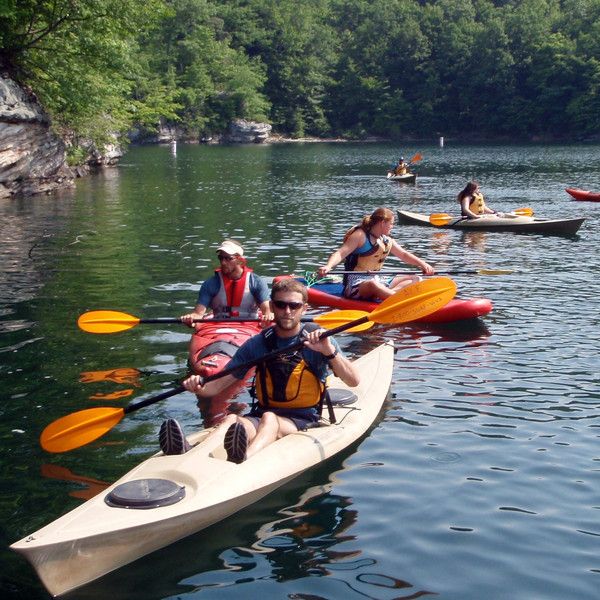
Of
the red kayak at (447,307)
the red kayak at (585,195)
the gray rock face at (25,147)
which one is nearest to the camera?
the red kayak at (447,307)

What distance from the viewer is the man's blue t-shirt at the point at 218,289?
8641 mm

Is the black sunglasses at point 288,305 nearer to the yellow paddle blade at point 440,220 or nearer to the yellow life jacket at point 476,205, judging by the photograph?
the yellow paddle blade at point 440,220

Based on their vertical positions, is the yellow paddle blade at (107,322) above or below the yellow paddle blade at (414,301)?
below

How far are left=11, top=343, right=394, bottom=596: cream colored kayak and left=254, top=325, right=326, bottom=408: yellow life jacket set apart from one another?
10.0 inches

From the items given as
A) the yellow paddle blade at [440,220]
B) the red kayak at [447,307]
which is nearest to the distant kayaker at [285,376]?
the red kayak at [447,307]

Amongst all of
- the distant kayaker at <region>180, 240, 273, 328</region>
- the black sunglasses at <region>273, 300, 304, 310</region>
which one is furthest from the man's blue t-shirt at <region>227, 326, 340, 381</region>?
the distant kayaker at <region>180, 240, 273, 328</region>

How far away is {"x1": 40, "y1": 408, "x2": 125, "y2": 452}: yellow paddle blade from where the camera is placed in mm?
6152

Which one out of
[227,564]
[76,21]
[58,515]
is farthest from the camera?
[76,21]

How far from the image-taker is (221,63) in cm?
8344

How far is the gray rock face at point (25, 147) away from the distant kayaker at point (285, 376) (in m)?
19.0

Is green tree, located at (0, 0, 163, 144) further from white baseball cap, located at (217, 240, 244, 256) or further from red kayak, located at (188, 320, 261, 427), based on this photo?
red kayak, located at (188, 320, 261, 427)

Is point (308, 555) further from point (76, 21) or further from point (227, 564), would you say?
point (76, 21)

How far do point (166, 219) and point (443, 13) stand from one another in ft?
251

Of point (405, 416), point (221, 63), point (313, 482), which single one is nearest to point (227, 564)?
point (313, 482)
